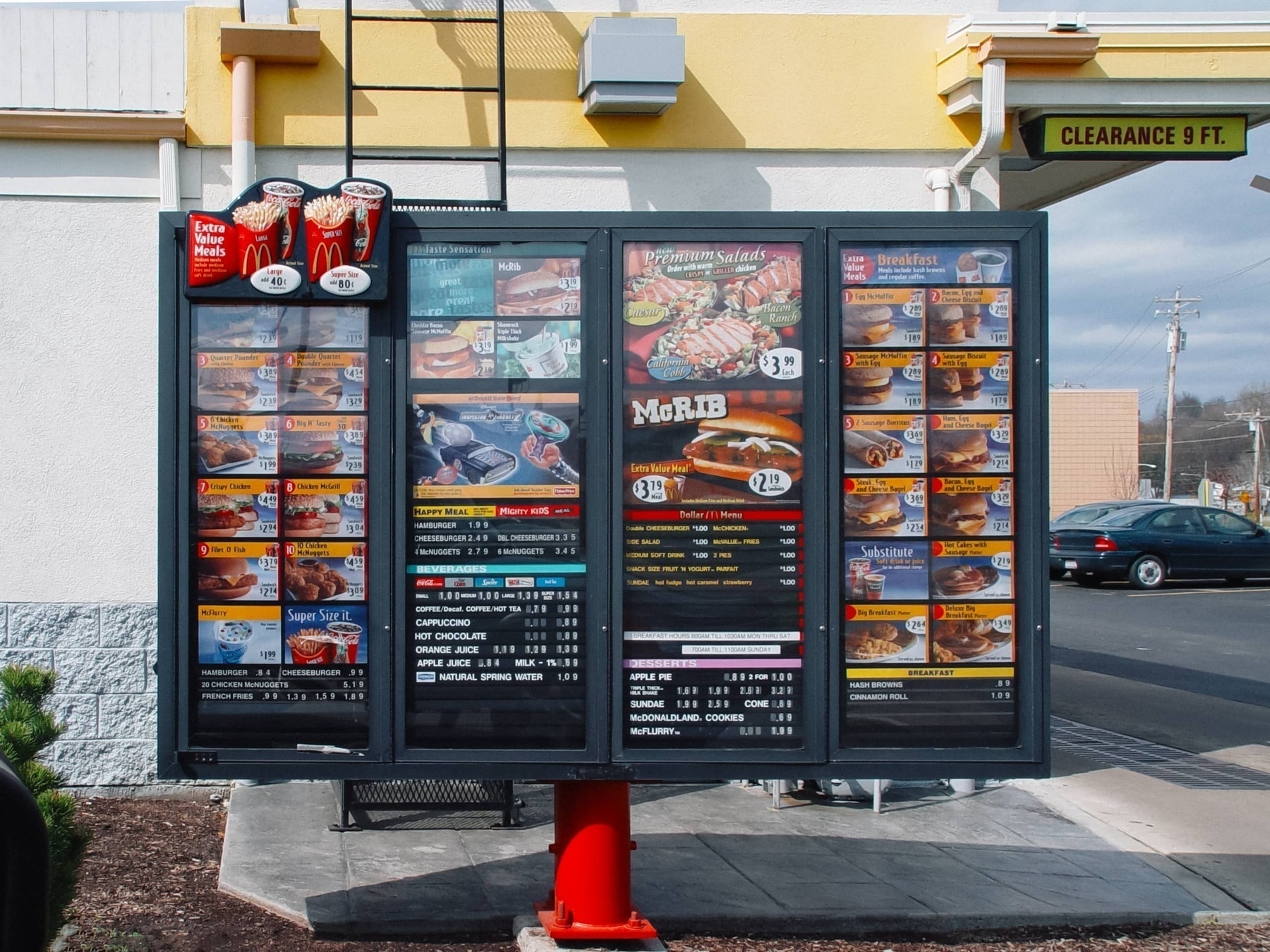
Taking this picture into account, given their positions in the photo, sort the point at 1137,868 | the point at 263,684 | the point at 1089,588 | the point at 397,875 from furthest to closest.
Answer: the point at 1089,588 < the point at 1137,868 < the point at 397,875 < the point at 263,684

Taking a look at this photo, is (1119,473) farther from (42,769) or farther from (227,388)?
(42,769)

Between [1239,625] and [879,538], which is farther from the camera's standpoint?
[1239,625]

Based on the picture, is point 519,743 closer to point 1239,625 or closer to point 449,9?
point 449,9

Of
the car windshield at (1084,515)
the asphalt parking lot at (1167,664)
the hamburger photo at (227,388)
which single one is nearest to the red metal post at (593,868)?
the hamburger photo at (227,388)

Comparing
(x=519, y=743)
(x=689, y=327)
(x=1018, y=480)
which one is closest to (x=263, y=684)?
(x=519, y=743)

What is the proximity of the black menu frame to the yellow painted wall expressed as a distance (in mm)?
2671

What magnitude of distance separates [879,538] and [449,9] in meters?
4.20

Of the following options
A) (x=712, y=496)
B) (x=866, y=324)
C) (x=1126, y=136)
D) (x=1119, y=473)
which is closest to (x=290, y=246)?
(x=712, y=496)

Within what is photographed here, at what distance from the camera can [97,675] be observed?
732cm

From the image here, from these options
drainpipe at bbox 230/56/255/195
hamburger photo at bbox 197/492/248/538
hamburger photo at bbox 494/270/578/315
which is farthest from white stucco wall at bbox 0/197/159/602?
hamburger photo at bbox 494/270/578/315

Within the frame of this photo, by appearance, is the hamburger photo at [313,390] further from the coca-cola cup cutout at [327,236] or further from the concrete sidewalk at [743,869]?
the concrete sidewalk at [743,869]

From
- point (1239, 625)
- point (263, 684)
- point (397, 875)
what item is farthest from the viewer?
point (1239, 625)

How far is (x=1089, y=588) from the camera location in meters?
23.3

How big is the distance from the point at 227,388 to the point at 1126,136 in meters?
5.44
